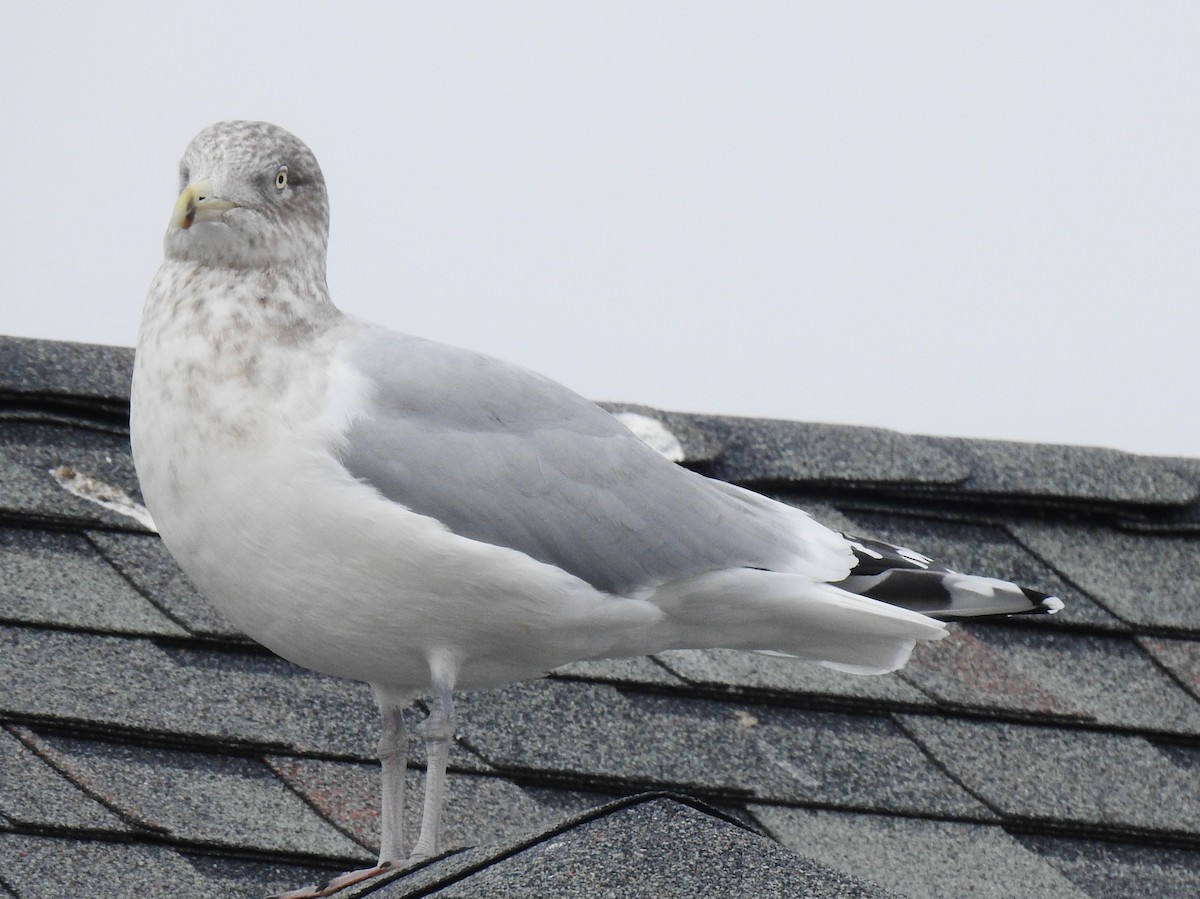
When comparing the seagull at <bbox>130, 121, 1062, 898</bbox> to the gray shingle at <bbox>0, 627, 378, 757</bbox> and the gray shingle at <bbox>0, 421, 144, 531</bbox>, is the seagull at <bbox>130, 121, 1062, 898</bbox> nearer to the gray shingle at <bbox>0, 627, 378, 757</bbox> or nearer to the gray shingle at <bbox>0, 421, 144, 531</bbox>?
the gray shingle at <bbox>0, 627, 378, 757</bbox>

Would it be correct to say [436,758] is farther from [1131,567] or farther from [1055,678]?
[1131,567]

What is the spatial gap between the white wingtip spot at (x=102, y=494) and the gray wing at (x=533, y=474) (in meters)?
0.78

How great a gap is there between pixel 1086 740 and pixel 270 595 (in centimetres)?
140

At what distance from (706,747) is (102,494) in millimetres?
1028

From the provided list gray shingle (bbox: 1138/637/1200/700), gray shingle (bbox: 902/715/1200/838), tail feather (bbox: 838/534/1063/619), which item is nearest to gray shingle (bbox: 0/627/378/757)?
tail feather (bbox: 838/534/1063/619)

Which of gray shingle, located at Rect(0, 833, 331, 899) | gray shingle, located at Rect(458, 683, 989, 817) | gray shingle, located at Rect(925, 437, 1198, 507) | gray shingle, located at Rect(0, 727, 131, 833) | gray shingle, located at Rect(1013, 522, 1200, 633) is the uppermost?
gray shingle, located at Rect(925, 437, 1198, 507)

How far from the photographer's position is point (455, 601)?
81.8 inches

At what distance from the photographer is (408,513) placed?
2061 mm

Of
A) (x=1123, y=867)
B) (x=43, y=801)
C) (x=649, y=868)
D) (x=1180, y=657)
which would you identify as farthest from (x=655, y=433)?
(x=649, y=868)

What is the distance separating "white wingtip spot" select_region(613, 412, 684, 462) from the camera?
3113mm

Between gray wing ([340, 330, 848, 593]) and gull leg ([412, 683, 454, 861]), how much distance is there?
0.20 metres

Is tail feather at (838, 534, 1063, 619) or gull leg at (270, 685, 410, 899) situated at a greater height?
tail feather at (838, 534, 1063, 619)

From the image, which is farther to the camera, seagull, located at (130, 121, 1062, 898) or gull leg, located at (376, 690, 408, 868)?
gull leg, located at (376, 690, 408, 868)

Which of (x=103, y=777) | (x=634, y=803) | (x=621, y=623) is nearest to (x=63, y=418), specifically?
(x=103, y=777)
